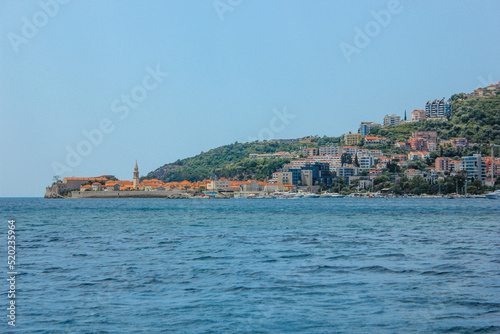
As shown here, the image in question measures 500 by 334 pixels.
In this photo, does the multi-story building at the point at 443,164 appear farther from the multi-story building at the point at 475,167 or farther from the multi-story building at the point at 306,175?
Result: the multi-story building at the point at 306,175

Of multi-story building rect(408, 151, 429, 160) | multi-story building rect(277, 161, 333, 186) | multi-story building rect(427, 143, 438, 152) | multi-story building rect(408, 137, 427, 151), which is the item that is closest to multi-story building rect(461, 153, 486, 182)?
multi-story building rect(408, 151, 429, 160)

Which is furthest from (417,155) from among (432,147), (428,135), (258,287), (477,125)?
(258,287)

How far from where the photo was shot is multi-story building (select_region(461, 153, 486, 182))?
13700 centimetres

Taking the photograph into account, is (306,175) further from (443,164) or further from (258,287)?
(258,287)

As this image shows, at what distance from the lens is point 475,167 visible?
138 meters

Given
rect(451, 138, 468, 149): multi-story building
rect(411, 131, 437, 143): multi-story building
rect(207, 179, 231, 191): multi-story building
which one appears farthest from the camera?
rect(411, 131, 437, 143): multi-story building

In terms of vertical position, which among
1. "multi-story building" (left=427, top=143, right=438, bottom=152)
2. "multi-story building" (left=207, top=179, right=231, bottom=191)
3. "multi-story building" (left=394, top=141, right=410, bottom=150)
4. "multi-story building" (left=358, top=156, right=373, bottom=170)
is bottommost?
"multi-story building" (left=207, top=179, right=231, bottom=191)

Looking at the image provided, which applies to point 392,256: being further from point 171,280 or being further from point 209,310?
point 209,310

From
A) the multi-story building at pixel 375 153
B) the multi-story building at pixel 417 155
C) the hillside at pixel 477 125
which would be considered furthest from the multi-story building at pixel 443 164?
the multi-story building at pixel 375 153

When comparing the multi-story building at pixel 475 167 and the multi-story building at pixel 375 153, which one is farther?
the multi-story building at pixel 375 153

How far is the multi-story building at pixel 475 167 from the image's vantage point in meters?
137

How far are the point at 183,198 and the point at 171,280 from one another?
133 meters

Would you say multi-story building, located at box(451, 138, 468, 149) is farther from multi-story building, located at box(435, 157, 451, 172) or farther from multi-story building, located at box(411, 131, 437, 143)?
multi-story building, located at box(435, 157, 451, 172)

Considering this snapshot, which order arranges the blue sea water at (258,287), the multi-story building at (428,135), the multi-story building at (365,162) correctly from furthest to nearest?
the multi-story building at (428,135)
the multi-story building at (365,162)
the blue sea water at (258,287)
